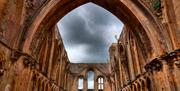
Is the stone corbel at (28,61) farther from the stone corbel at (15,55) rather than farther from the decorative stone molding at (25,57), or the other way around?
the stone corbel at (15,55)

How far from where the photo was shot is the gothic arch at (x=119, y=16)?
870 centimetres

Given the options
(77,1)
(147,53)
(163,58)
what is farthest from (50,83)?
(163,58)

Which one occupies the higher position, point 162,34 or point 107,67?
point 107,67

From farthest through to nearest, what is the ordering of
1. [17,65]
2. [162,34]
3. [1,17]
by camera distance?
[162,34] → [17,65] → [1,17]

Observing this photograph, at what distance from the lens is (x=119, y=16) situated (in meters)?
11.2

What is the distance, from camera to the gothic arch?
870 centimetres

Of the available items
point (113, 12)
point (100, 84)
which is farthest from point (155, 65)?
point (100, 84)

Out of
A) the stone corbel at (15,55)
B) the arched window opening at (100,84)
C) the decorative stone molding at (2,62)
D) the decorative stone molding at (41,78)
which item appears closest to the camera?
the decorative stone molding at (2,62)

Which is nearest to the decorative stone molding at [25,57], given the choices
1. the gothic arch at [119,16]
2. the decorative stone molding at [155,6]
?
the gothic arch at [119,16]

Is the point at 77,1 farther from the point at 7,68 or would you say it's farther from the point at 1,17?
the point at 7,68

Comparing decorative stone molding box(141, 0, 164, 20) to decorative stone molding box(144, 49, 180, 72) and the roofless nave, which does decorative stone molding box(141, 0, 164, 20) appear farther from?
decorative stone molding box(144, 49, 180, 72)

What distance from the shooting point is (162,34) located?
28.1 feet

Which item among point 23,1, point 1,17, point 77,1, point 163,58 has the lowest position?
point 163,58

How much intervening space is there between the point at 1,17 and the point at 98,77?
23.8 metres
